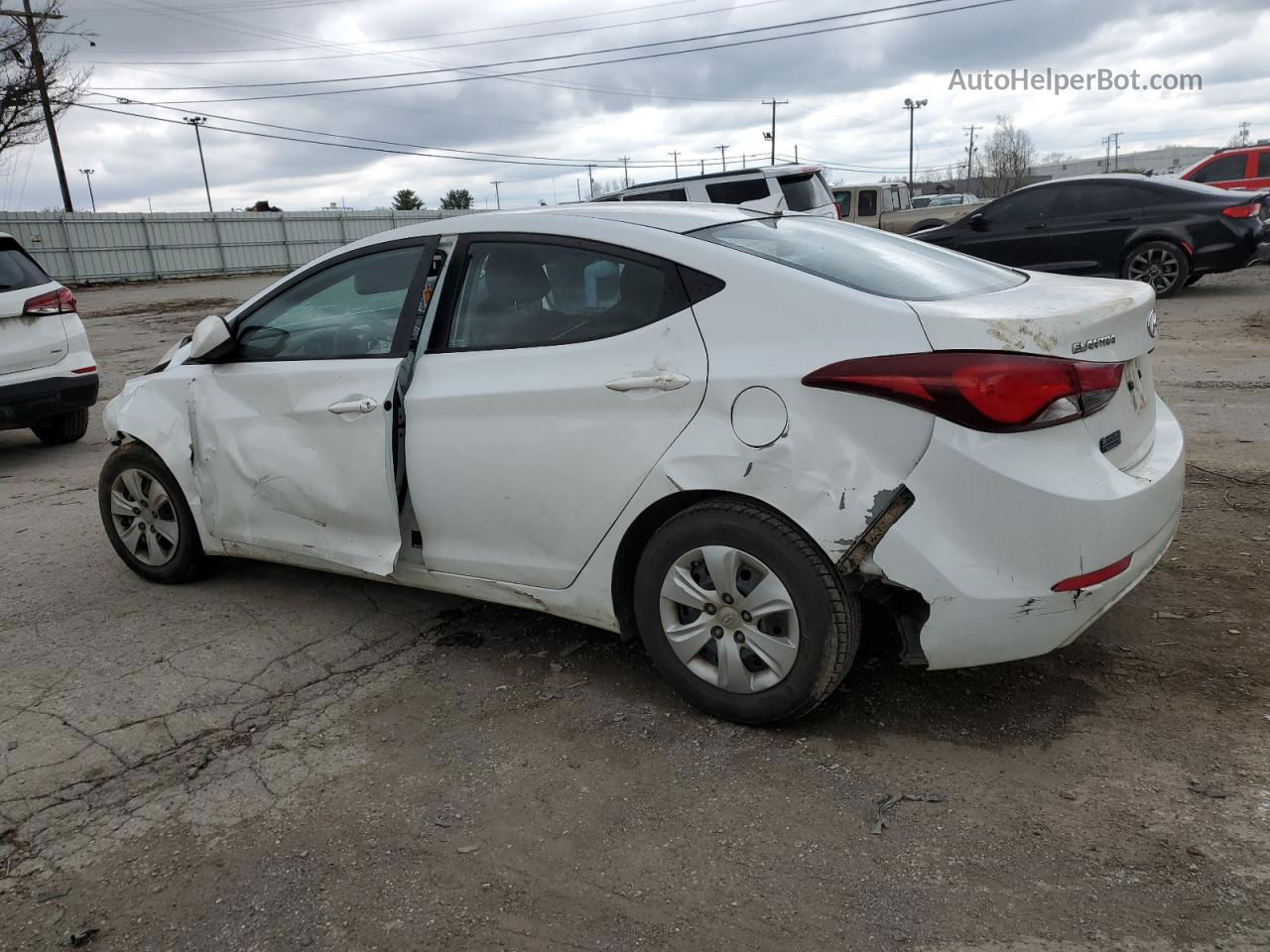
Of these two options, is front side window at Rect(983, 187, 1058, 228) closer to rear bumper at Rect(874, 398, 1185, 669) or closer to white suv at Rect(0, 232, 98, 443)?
white suv at Rect(0, 232, 98, 443)

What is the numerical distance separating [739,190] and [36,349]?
9890mm

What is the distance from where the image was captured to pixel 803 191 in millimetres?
14414

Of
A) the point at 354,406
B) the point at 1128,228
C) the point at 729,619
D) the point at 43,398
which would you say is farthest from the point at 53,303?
the point at 1128,228

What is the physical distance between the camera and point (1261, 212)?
11828 millimetres

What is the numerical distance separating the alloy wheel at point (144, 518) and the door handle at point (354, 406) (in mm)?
1296

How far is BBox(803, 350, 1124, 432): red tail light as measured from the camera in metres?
2.57

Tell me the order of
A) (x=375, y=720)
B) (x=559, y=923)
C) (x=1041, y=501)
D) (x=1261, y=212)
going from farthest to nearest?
(x=1261, y=212) → (x=375, y=720) → (x=1041, y=501) → (x=559, y=923)

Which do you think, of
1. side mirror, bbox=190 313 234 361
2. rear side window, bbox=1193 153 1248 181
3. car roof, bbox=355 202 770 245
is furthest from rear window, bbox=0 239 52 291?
rear side window, bbox=1193 153 1248 181

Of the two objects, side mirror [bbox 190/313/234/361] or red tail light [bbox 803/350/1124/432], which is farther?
side mirror [bbox 190/313/234/361]

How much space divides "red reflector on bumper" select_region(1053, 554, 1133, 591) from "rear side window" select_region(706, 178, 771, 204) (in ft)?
40.2

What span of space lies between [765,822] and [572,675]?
1.11 meters

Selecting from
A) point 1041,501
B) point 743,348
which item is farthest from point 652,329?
point 1041,501

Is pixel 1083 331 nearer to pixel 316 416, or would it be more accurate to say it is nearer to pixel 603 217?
pixel 603 217

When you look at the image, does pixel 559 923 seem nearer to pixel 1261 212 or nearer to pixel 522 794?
pixel 522 794
